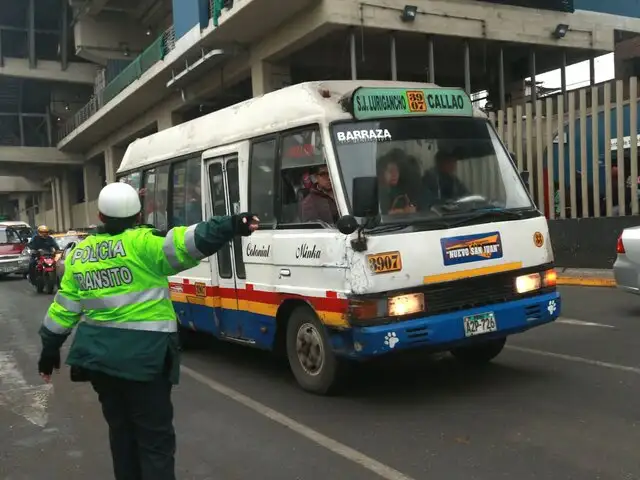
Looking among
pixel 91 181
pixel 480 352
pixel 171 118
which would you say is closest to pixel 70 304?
pixel 480 352

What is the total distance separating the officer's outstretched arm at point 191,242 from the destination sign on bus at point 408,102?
2479 millimetres

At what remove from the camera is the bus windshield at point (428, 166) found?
5270 mm

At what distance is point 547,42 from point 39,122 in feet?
125

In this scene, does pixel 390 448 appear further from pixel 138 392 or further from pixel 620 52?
pixel 620 52

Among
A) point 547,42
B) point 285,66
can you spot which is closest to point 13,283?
point 285,66

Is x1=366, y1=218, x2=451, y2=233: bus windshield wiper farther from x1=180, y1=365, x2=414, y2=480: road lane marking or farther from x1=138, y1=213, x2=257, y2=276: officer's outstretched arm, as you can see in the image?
x1=138, y1=213, x2=257, y2=276: officer's outstretched arm

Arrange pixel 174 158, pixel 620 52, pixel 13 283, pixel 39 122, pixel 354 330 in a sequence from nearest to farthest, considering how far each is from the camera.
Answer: pixel 354 330 → pixel 174 158 → pixel 13 283 → pixel 620 52 → pixel 39 122

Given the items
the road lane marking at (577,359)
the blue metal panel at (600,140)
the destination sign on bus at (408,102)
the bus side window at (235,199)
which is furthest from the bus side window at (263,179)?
the blue metal panel at (600,140)

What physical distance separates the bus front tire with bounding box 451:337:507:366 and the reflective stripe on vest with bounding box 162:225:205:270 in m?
3.71

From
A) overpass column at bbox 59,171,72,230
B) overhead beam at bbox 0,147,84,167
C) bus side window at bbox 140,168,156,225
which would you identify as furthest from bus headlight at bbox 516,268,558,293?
overpass column at bbox 59,171,72,230

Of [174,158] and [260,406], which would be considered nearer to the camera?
[260,406]

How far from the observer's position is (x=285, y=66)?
19.1 m

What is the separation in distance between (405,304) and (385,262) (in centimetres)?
35

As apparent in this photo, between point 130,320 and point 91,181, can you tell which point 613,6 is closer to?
point 130,320
